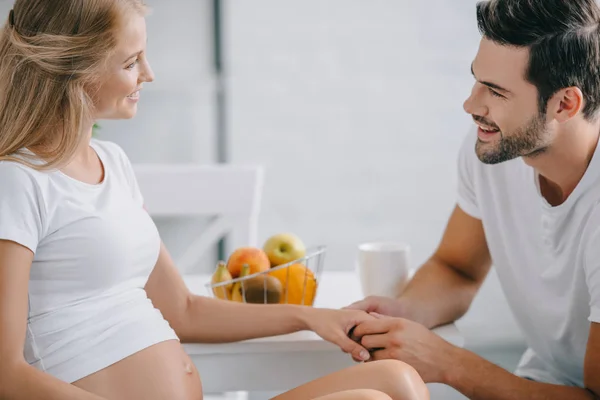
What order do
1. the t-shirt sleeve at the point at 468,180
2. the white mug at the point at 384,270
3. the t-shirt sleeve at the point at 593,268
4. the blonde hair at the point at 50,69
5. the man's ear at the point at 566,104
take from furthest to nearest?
the t-shirt sleeve at the point at 468,180 < the white mug at the point at 384,270 < the man's ear at the point at 566,104 < the t-shirt sleeve at the point at 593,268 < the blonde hair at the point at 50,69

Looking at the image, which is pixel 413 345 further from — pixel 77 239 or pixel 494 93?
pixel 77 239

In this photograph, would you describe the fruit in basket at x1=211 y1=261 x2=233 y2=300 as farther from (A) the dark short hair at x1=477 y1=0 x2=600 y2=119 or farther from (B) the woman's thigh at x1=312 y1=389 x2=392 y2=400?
(A) the dark short hair at x1=477 y1=0 x2=600 y2=119

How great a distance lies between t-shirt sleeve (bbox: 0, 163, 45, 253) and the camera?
1077 mm

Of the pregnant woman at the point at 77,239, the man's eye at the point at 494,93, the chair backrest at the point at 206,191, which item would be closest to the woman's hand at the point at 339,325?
the pregnant woman at the point at 77,239

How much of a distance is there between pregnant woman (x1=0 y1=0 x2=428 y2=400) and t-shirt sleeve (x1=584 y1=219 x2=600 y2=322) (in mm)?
353

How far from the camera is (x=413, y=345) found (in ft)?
4.59

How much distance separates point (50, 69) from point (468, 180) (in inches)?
35.9

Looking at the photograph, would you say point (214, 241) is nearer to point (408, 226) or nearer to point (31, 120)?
point (408, 226)

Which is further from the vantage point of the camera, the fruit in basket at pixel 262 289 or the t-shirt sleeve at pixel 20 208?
the fruit in basket at pixel 262 289

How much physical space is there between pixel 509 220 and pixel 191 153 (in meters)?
1.46

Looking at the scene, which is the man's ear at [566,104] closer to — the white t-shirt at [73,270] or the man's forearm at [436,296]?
the man's forearm at [436,296]

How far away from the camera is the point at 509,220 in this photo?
1.64 m

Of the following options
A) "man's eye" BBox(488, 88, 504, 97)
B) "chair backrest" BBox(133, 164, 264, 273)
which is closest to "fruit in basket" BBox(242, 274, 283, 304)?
"man's eye" BBox(488, 88, 504, 97)

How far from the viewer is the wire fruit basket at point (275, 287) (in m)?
1.50
